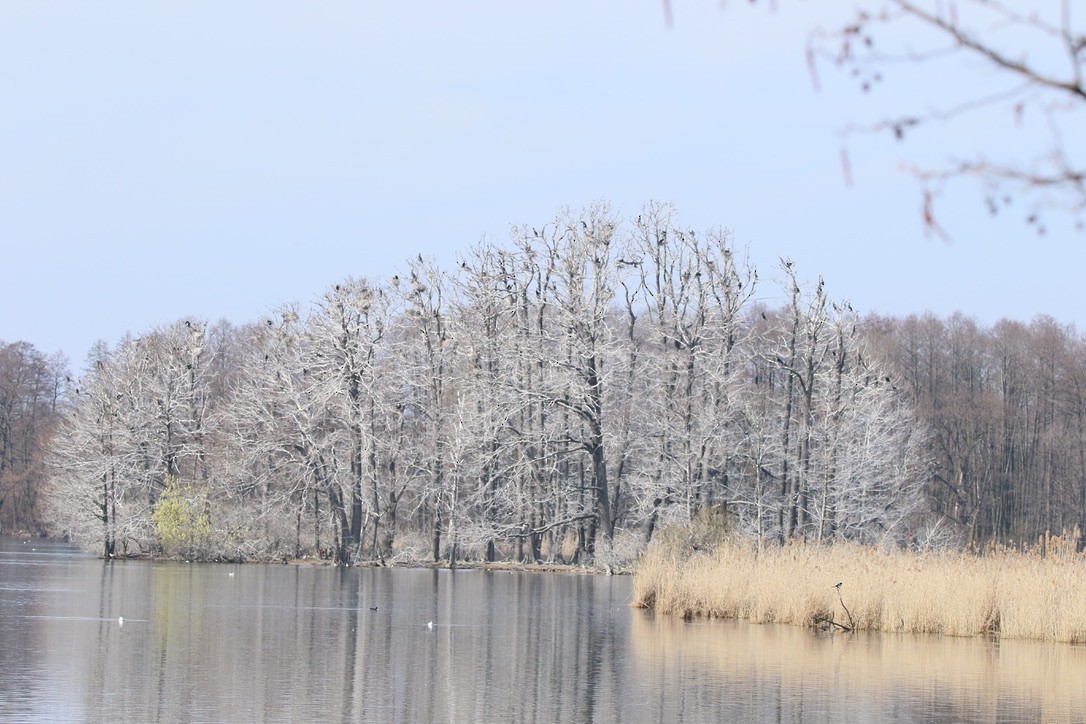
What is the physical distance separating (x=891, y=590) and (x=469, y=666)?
10.9 meters

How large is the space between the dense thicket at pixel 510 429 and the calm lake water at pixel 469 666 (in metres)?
21.9

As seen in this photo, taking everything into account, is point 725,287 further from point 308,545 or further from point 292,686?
point 292,686

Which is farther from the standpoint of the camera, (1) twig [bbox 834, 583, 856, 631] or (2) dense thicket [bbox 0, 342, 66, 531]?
(2) dense thicket [bbox 0, 342, 66, 531]

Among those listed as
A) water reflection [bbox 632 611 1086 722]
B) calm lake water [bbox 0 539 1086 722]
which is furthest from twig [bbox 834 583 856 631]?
calm lake water [bbox 0 539 1086 722]

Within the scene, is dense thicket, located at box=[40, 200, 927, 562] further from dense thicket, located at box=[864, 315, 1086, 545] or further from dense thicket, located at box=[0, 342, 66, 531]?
dense thicket, located at box=[0, 342, 66, 531]

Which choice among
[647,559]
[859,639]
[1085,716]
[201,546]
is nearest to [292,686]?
[1085,716]

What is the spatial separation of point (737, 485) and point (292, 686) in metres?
41.3

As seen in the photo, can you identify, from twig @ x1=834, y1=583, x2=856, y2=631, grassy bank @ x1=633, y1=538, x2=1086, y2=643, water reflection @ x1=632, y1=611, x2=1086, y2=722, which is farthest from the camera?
twig @ x1=834, y1=583, x2=856, y2=631

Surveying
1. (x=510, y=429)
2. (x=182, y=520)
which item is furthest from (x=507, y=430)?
(x=182, y=520)

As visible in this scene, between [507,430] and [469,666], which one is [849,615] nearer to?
[469,666]

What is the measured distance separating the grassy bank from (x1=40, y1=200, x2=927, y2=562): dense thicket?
72.2 feet

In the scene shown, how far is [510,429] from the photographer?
54250 mm

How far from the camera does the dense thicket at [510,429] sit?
52.7m

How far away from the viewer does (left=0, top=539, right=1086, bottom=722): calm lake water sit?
14.3 meters
